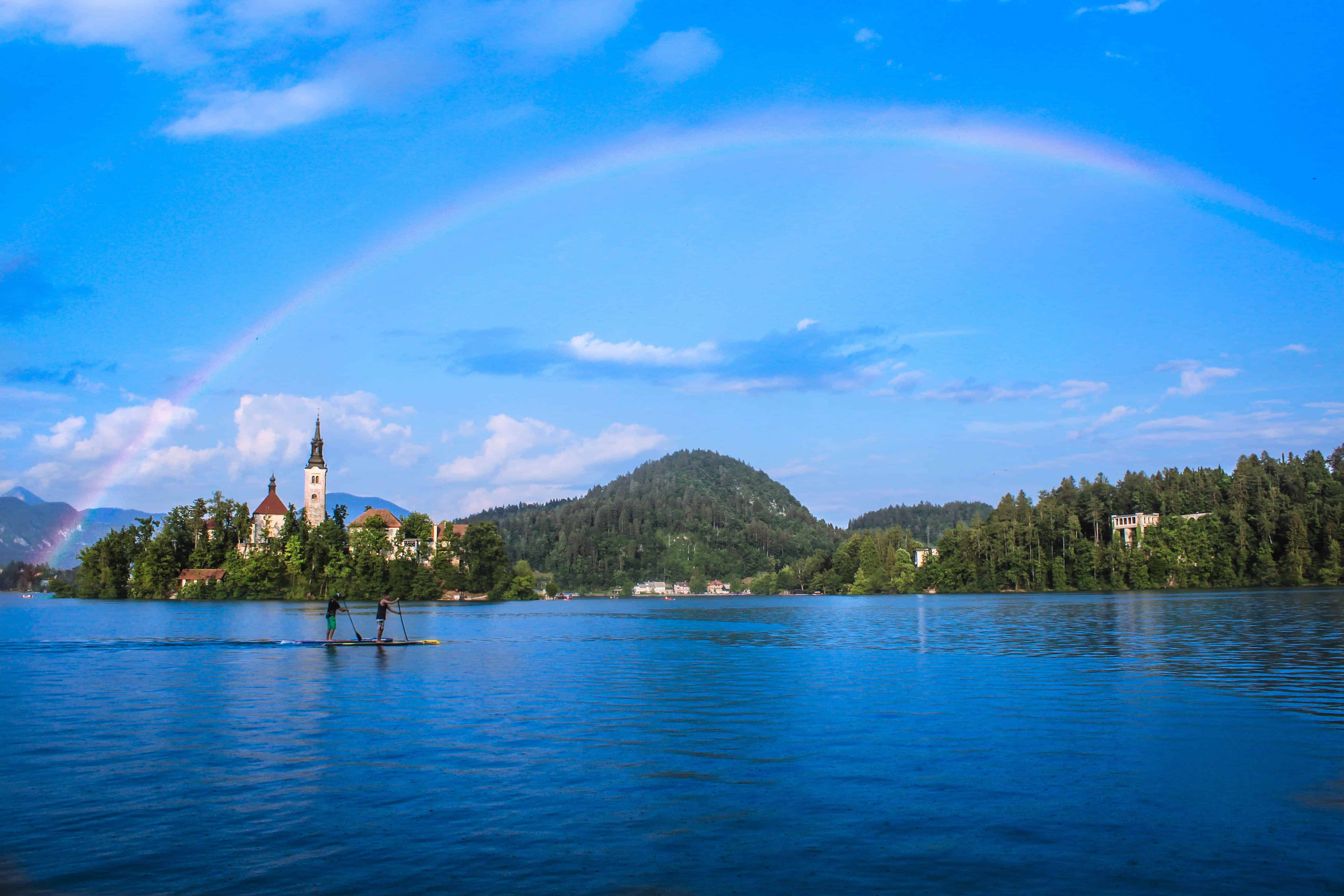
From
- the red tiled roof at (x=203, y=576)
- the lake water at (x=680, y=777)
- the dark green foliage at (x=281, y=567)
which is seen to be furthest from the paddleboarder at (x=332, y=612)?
the red tiled roof at (x=203, y=576)

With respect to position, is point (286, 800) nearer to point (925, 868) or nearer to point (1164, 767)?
point (925, 868)

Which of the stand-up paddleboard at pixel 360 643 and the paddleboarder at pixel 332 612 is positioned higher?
the paddleboarder at pixel 332 612

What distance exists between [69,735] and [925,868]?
75.7 feet

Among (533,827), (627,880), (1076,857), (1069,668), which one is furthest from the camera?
(1069,668)

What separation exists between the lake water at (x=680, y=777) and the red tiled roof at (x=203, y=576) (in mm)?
158334

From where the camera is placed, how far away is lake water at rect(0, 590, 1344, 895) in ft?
45.2

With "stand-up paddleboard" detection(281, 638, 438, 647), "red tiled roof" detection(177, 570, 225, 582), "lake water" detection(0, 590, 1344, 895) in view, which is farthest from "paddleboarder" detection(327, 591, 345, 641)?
"red tiled roof" detection(177, 570, 225, 582)

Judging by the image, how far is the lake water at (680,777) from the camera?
45.2 ft

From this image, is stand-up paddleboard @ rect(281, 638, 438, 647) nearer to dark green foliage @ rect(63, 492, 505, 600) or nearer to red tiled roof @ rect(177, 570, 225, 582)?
dark green foliage @ rect(63, 492, 505, 600)

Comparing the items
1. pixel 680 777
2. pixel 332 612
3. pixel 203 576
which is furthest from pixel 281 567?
pixel 680 777

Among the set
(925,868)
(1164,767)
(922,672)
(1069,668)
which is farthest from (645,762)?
(1069,668)

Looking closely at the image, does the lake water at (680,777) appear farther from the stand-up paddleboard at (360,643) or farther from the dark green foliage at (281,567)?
the dark green foliage at (281,567)

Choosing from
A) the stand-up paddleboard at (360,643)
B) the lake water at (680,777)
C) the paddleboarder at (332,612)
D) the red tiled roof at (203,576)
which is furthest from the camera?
the red tiled roof at (203,576)

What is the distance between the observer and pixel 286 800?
18.0 meters
